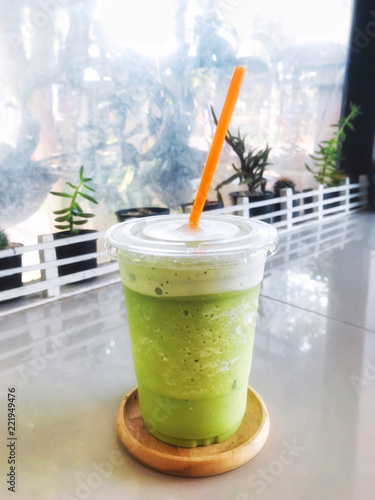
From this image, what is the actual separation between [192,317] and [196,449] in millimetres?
243

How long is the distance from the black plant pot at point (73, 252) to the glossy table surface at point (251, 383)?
118 mm

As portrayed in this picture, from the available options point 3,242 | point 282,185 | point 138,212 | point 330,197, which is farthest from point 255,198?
point 3,242

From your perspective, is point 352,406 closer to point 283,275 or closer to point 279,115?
point 283,275

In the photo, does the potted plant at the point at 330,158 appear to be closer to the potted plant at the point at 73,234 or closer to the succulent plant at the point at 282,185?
the succulent plant at the point at 282,185

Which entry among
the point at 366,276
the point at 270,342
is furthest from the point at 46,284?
the point at 366,276

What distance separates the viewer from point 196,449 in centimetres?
63

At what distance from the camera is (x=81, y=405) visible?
78cm

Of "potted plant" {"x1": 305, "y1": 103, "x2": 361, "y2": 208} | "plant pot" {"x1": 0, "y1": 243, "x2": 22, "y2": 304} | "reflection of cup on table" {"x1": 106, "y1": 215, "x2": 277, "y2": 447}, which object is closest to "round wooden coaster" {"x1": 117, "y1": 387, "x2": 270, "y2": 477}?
"reflection of cup on table" {"x1": 106, "y1": 215, "x2": 277, "y2": 447}

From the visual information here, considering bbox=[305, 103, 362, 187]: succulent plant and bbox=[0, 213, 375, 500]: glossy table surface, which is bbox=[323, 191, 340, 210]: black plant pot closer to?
bbox=[305, 103, 362, 187]: succulent plant

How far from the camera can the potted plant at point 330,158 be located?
2.46 metres

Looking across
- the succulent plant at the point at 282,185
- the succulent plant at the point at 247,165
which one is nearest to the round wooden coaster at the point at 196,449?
the succulent plant at the point at 247,165

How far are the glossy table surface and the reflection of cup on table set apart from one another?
93mm

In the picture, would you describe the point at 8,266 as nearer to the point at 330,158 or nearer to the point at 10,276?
the point at 10,276

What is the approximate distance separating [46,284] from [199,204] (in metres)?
0.87
